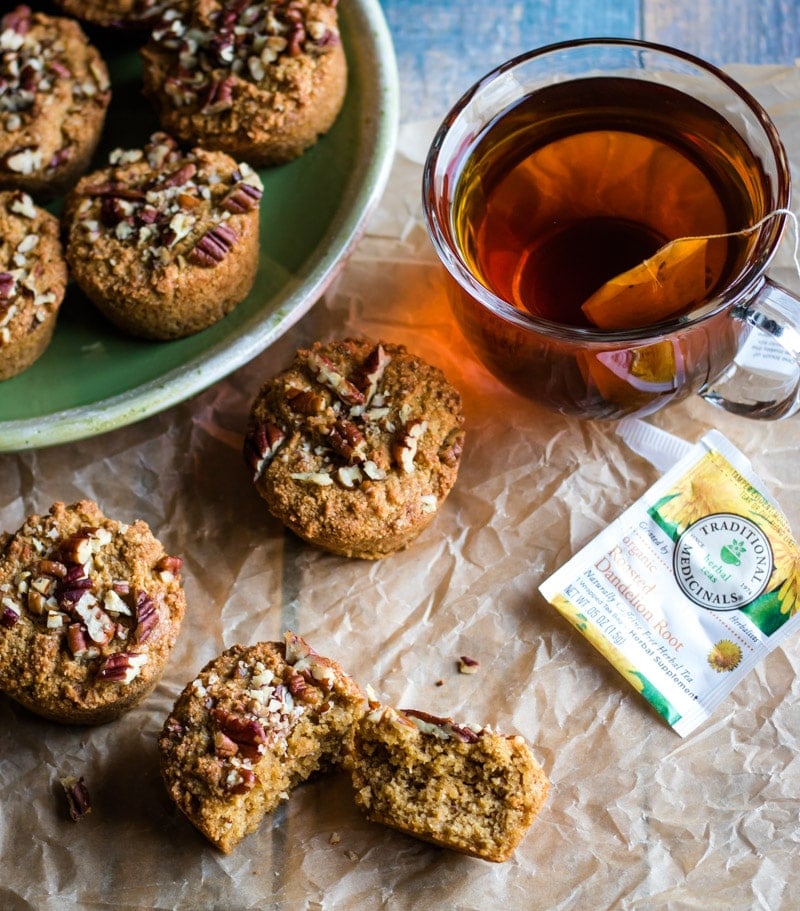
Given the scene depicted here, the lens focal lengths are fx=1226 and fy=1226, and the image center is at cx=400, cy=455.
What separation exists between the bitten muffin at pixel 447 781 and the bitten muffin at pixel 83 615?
1.33 ft

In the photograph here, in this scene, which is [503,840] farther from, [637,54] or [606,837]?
[637,54]

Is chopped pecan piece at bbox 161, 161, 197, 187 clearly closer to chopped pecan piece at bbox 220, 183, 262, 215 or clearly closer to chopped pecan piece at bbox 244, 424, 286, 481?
chopped pecan piece at bbox 220, 183, 262, 215

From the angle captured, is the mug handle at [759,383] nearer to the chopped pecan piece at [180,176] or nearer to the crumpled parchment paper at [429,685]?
the crumpled parchment paper at [429,685]

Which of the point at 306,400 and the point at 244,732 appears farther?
the point at 306,400

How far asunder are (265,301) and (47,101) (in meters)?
0.60

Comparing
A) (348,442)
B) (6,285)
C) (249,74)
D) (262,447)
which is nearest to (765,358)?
(348,442)

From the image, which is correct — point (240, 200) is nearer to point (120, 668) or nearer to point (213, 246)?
point (213, 246)

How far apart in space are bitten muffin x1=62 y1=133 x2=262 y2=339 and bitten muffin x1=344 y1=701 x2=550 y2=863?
2.73 feet

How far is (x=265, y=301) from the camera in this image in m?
2.39

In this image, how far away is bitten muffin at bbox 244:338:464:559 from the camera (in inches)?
86.0

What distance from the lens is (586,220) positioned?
221 centimetres

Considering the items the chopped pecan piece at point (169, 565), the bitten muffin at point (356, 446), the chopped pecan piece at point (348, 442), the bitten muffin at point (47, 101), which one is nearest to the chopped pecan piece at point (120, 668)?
the chopped pecan piece at point (169, 565)

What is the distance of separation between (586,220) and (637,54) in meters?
0.31

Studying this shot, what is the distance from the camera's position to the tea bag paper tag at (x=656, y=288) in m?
2.05
